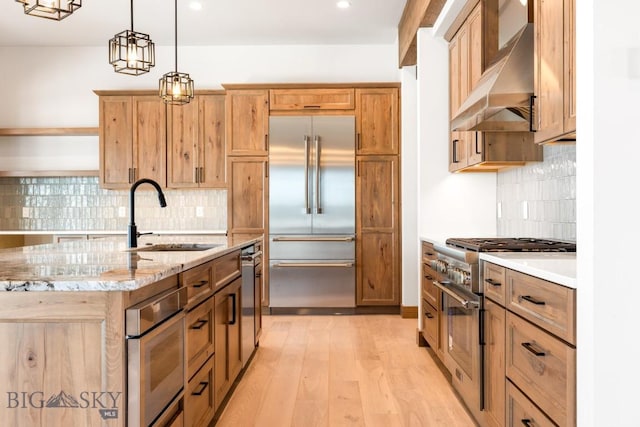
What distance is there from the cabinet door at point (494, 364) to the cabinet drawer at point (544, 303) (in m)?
0.17

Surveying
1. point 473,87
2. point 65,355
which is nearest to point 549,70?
point 473,87

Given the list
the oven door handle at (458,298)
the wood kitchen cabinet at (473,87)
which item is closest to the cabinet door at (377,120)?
the wood kitchen cabinet at (473,87)

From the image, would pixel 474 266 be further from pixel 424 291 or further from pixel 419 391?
pixel 424 291

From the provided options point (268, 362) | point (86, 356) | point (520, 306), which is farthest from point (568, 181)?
point (86, 356)

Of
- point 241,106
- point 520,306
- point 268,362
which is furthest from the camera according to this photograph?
point 241,106

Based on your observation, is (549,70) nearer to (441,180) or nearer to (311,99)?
(441,180)

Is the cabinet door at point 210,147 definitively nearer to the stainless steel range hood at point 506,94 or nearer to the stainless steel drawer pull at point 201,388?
the stainless steel range hood at point 506,94

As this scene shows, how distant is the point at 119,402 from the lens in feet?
4.44

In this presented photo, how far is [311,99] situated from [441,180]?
1.80 meters

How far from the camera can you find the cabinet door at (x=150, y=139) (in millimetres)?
5195

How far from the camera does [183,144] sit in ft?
17.1

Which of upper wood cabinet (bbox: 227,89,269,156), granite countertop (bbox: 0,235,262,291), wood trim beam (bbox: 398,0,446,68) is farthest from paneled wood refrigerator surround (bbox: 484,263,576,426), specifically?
upper wood cabinet (bbox: 227,89,269,156)

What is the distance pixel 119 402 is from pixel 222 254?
3.81 feet
